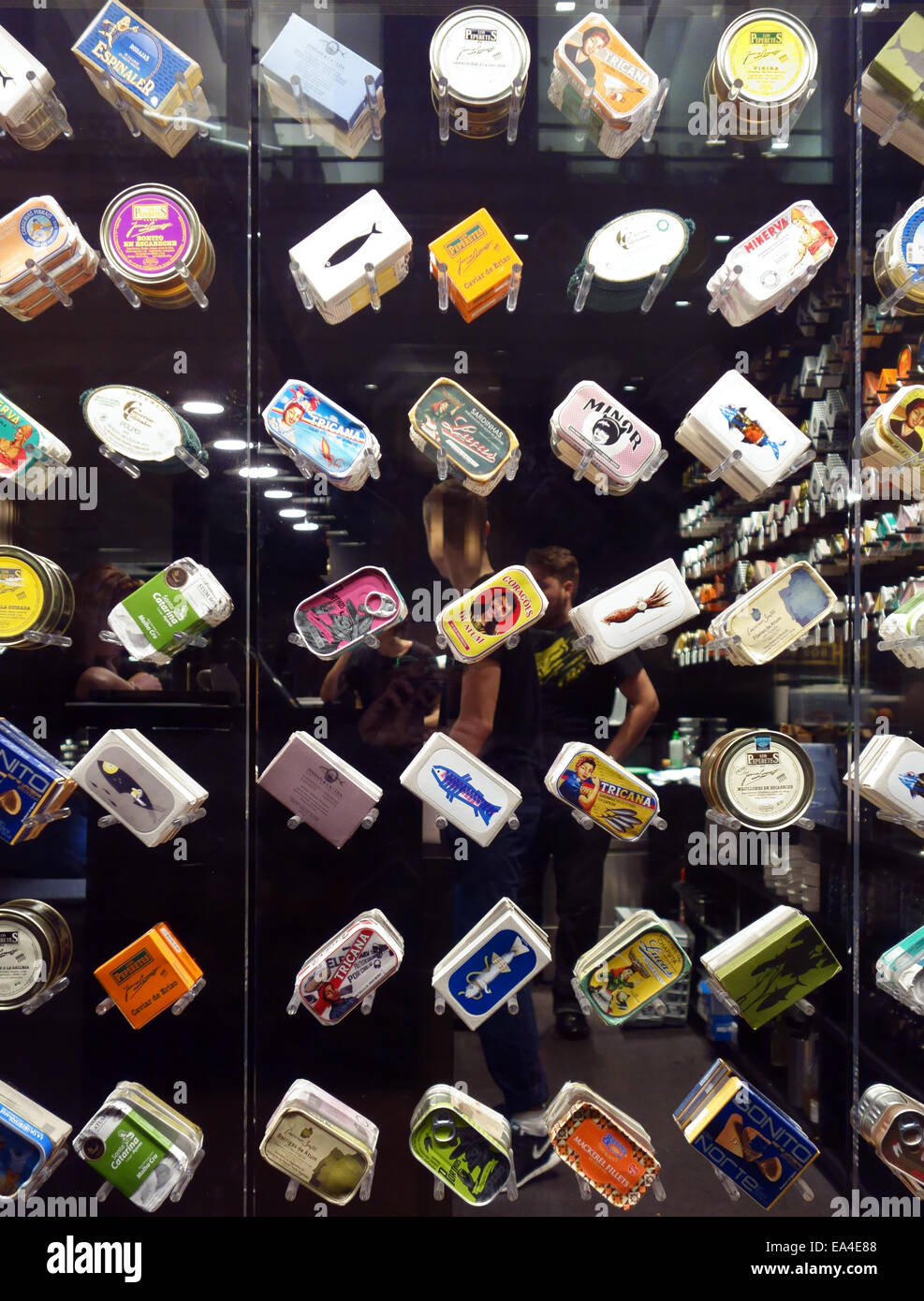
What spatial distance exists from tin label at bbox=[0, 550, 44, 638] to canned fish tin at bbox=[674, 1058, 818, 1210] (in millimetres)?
2708

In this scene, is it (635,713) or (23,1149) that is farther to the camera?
(635,713)

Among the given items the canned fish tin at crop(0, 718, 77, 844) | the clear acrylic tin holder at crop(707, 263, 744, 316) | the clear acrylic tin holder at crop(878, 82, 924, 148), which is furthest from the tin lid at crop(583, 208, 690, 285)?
the canned fish tin at crop(0, 718, 77, 844)

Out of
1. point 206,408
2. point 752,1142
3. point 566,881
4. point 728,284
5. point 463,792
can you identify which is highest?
point 728,284

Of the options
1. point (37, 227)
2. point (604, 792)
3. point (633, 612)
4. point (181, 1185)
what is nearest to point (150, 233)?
point (37, 227)

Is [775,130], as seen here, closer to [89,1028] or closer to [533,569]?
[533,569]

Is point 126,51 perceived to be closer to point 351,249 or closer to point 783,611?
point 351,249

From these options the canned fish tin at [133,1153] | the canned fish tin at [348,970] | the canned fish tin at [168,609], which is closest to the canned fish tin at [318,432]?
the canned fish tin at [168,609]

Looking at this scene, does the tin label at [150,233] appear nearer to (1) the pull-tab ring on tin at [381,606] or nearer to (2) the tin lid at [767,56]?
(1) the pull-tab ring on tin at [381,606]

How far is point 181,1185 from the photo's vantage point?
2.63 metres

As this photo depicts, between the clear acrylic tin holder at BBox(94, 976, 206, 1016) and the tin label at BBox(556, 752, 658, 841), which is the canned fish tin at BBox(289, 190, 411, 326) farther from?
the clear acrylic tin holder at BBox(94, 976, 206, 1016)

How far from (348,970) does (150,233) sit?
246 cm

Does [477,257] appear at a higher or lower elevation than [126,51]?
lower

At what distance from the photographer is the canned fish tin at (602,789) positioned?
260cm

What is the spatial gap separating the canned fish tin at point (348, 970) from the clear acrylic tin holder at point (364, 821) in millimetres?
297
